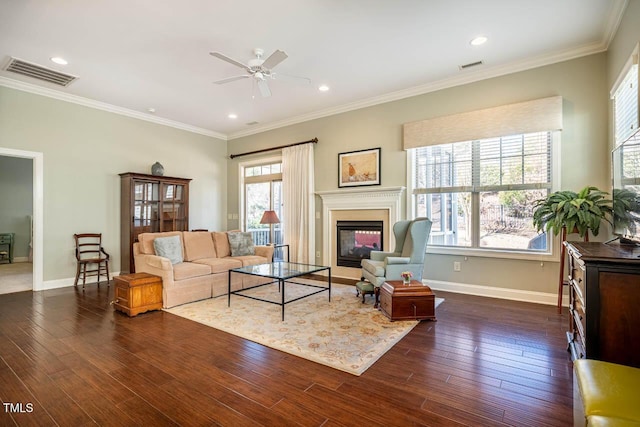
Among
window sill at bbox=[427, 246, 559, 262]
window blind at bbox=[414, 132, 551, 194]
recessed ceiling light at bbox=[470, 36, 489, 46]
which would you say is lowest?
window sill at bbox=[427, 246, 559, 262]

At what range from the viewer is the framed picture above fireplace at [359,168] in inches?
214

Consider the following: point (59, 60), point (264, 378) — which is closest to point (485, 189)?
point (264, 378)

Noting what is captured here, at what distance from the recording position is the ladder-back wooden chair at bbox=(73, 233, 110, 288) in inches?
203

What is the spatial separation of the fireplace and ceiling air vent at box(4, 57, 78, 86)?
15.6 ft

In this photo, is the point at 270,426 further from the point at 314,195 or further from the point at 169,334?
the point at 314,195

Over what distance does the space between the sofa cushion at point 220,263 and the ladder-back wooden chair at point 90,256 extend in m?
1.95

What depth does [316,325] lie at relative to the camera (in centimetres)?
334

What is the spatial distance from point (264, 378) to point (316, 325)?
1.11 metres

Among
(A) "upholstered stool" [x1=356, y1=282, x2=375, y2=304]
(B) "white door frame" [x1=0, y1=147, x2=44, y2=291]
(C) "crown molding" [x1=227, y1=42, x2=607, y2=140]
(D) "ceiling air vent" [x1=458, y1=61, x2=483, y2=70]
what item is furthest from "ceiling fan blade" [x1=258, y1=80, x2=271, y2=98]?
(B) "white door frame" [x1=0, y1=147, x2=44, y2=291]

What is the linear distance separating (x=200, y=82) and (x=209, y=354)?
384cm

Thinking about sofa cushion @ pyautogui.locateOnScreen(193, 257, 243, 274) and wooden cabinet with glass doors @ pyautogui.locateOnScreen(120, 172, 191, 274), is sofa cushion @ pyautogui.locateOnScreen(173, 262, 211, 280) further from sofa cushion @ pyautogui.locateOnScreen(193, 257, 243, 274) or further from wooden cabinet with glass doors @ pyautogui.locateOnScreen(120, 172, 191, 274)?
wooden cabinet with glass doors @ pyautogui.locateOnScreen(120, 172, 191, 274)

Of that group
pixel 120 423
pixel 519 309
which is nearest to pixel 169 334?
pixel 120 423

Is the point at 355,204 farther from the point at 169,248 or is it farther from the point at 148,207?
the point at 148,207

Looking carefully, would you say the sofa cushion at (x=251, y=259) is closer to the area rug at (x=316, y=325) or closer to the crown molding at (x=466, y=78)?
the area rug at (x=316, y=325)
